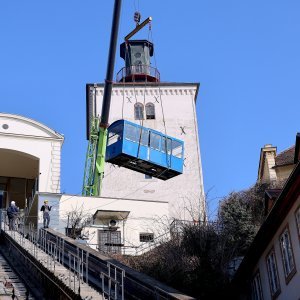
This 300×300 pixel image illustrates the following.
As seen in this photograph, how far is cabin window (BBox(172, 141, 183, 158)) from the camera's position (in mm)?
30047

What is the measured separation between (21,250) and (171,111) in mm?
34193

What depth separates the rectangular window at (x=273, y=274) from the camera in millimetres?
20406

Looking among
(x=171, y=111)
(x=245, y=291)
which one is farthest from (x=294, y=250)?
(x=171, y=111)

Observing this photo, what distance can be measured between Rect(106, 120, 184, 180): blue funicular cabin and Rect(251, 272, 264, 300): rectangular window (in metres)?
7.66

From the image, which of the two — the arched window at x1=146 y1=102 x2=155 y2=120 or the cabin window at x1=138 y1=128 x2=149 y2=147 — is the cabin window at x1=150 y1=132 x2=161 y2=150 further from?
the arched window at x1=146 y1=102 x2=155 y2=120

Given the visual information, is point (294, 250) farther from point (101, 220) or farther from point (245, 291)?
→ point (101, 220)

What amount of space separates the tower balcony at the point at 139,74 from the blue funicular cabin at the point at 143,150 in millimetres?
31736

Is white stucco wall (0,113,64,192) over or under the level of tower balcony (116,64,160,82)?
under

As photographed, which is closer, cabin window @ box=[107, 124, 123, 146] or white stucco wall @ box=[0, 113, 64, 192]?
cabin window @ box=[107, 124, 123, 146]

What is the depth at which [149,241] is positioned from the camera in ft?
118

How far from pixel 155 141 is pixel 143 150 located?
1107 millimetres

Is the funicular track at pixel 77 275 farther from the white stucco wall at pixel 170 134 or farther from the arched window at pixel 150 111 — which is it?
the arched window at pixel 150 111

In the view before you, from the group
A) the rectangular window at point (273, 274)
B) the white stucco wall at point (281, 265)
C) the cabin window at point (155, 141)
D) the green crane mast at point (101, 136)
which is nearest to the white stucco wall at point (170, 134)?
the green crane mast at point (101, 136)

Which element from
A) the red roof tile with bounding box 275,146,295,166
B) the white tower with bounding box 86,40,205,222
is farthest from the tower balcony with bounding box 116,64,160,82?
the red roof tile with bounding box 275,146,295,166
